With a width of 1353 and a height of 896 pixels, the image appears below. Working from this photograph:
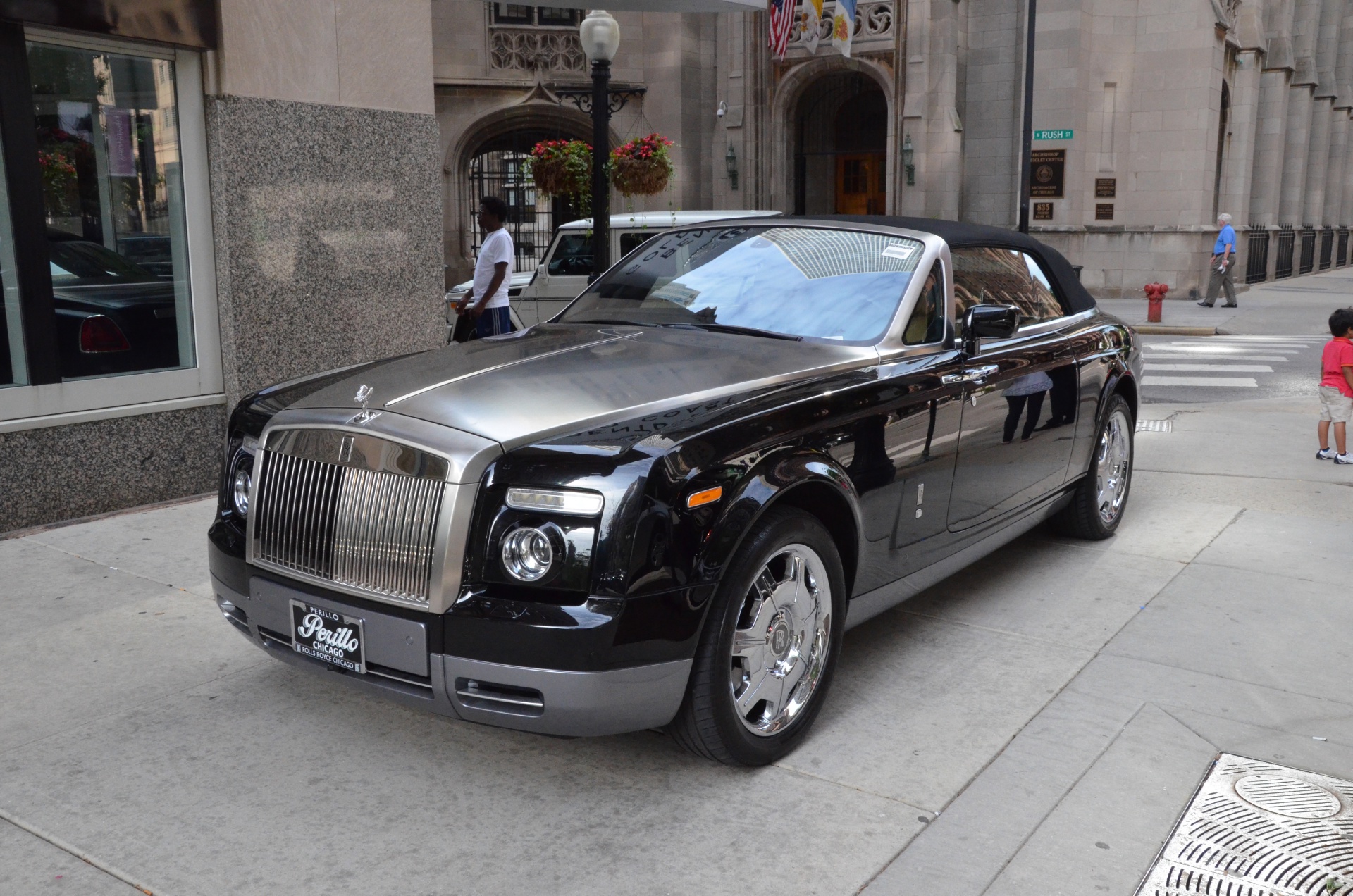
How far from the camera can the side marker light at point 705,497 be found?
3.33 metres

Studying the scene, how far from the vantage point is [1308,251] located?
40062 millimetres

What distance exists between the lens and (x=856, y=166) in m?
31.4

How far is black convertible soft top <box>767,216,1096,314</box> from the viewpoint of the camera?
16.9 ft

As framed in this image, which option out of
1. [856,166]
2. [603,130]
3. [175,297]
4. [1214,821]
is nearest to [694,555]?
[1214,821]

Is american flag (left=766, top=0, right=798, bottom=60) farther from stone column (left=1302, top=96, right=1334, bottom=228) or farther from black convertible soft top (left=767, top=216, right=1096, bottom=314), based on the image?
stone column (left=1302, top=96, right=1334, bottom=228)

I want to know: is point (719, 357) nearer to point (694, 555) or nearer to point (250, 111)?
point (694, 555)

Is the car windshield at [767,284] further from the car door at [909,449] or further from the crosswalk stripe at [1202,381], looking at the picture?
the crosswalk stripe at [1202,381]

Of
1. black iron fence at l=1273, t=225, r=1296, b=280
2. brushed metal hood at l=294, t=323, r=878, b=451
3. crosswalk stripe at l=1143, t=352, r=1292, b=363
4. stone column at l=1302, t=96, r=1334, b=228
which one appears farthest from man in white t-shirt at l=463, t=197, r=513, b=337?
stone column at l=1302, t=96, r=1334, b=228

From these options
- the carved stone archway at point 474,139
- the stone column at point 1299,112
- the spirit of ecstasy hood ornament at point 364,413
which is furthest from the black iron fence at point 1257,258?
the spirit of ecstasy hood ornament at point 364,413

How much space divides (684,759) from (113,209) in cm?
520

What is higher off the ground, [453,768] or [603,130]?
[603,130]

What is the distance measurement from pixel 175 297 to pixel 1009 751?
19.1 ft

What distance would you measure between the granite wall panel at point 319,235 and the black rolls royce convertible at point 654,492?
3.22 m

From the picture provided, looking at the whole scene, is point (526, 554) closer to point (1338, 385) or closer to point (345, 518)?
point (345, 518)
